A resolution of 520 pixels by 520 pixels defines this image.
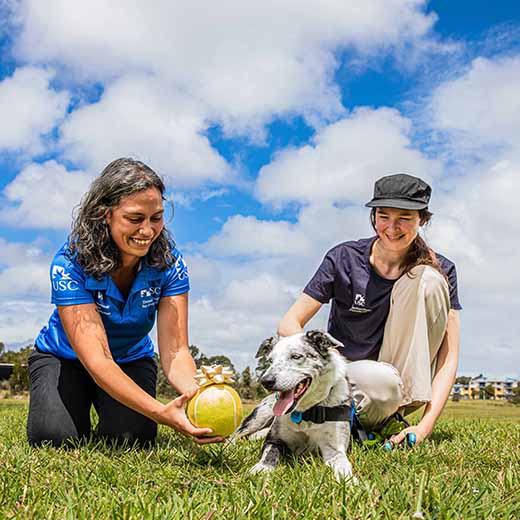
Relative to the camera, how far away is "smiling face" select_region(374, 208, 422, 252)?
501cm

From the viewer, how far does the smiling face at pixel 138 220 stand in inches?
170

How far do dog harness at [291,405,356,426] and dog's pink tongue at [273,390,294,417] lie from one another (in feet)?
0.64

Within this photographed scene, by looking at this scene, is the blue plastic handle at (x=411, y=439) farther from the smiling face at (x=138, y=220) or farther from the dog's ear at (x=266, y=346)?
the smiling face at (x=138, y=220)

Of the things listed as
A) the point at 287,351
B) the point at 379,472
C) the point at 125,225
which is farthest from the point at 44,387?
the point at 379,472

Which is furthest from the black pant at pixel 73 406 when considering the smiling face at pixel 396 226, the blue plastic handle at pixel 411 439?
the smiling face at pixel 396 226

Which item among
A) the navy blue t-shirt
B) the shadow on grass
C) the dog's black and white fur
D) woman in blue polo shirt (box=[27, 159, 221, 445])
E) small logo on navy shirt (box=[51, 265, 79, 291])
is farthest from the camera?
the shadow on grass

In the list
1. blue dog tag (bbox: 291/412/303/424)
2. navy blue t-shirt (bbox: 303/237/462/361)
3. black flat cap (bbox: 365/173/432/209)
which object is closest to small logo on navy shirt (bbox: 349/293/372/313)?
navy blue t-shirt (bbox: 303/237/462/361)

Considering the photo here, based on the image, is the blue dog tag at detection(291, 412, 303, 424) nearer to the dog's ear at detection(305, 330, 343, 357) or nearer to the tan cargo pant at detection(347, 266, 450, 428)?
the dog's ear at detection(305, 330, 343, 357)

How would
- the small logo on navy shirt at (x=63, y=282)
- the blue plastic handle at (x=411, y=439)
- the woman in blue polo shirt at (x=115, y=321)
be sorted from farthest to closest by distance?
1. the blue plastic handle at (x=411, y=439)
2. the small logo on navy shirt at (x=63, y=282)
3. the woman in blue polo shirt at (x=115, y=321)

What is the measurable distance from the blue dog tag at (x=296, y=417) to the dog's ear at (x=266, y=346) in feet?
1.49

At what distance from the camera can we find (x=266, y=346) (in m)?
4.55

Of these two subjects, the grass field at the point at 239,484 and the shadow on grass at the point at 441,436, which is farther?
the shadow on grass at the point at 441,436

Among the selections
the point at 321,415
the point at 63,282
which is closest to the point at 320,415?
the point at 321,415

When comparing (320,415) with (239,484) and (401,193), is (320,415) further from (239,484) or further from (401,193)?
(401,193)
